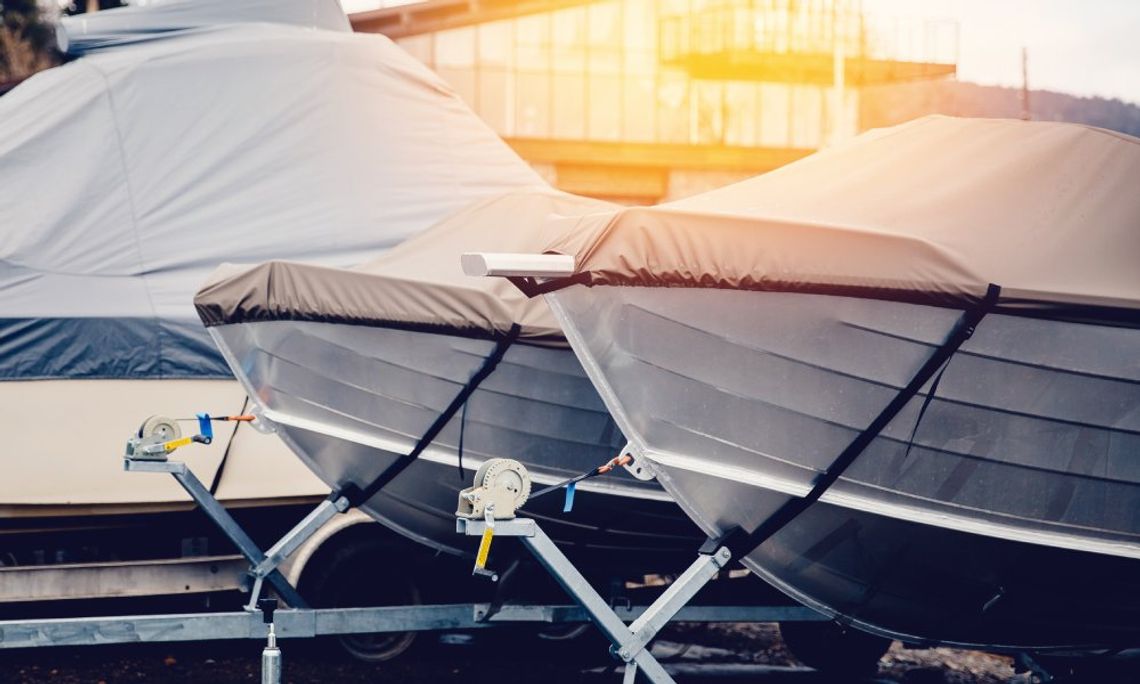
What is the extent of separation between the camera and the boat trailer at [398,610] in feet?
16.9

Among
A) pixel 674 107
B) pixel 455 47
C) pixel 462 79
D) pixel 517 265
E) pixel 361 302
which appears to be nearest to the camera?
pixel 517 265

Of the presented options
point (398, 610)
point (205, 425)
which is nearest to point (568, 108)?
point (205, 425)

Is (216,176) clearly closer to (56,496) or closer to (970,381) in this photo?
(56,496)

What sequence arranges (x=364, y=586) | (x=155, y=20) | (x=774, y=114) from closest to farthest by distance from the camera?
(x=364, y=586), (x=155, y=20), (x=774, y=114)

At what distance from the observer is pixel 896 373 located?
5211mm

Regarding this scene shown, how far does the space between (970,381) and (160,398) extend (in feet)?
14.5

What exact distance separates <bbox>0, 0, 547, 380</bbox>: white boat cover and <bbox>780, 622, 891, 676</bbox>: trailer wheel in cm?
323

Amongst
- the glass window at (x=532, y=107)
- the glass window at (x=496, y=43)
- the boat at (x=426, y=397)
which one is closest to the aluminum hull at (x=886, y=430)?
the boat at (x=426, y=397)

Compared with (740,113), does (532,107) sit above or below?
above

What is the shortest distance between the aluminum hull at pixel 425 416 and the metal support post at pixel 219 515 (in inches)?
17.5

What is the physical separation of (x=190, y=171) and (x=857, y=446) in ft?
15.9

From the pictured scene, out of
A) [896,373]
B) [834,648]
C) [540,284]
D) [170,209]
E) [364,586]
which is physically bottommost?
[834,648]

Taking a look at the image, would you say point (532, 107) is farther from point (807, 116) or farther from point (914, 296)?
point (914, 296)

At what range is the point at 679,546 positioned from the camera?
7367 mm
